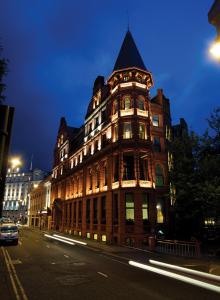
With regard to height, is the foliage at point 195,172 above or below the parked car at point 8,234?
above

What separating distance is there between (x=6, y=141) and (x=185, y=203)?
895 inches

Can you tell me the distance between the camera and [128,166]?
32.6 metres

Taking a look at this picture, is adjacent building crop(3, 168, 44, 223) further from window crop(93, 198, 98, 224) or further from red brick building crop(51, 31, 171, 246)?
window crop(93, 198, 98, 224)

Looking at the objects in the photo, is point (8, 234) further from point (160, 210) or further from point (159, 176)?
point (159, 176)

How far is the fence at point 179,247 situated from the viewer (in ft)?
69.3

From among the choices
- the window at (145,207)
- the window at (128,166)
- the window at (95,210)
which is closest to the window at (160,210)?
the window at (145,207)

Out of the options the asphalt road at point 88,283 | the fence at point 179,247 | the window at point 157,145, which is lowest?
the asphalt road at point 88,283

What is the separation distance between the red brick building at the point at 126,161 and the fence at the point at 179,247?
15.6 feet

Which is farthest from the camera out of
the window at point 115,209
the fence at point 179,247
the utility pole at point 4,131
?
the window at point 115,209

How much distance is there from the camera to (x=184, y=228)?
1200 inches

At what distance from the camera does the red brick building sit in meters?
30.9

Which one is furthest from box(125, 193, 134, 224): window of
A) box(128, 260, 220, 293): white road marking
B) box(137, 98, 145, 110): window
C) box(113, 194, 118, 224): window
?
box(128, 260, 220, 293): white road marking

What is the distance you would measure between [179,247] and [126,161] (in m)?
12.7

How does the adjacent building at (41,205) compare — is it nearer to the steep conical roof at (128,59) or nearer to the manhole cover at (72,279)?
the steep conical roof at (128,59)
